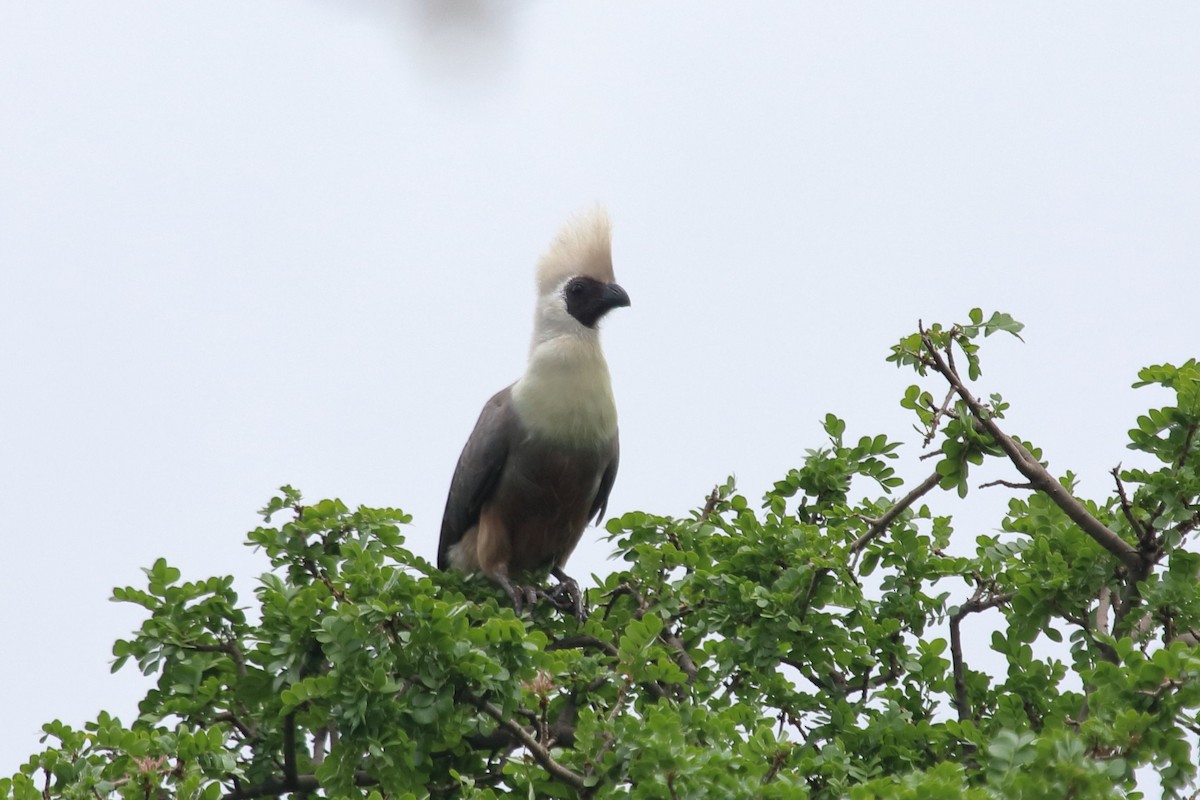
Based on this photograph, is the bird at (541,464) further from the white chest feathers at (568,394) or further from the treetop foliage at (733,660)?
the treetop foliage at (733,660)

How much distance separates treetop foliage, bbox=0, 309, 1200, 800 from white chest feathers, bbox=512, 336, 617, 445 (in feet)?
5.05

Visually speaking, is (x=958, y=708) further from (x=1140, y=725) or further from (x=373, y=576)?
(x=373, y=576)

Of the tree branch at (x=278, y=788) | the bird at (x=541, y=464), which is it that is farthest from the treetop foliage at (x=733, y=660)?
the bird at (x=541, y=464)

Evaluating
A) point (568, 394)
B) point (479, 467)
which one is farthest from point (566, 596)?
point (568, 394)

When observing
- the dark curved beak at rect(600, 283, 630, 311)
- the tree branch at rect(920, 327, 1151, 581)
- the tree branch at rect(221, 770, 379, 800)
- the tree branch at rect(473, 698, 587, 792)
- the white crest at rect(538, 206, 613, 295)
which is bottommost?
the tree branch at rect(473, 698, 587, 792)

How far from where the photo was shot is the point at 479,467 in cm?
707

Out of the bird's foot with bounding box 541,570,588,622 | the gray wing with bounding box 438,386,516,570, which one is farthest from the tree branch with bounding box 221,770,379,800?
the gray wing with bounding box 438,386,516,570

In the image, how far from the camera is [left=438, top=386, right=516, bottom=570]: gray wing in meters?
7.04

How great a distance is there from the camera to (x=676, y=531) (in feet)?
17.6

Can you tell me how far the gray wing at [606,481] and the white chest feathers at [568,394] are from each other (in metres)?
0.07

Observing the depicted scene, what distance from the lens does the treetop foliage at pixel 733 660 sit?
3668 millimetres

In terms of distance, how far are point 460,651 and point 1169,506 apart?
216 centimetres

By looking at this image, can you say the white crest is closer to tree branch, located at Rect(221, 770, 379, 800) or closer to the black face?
the black face

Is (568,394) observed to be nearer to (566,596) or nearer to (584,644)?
(566,596)
